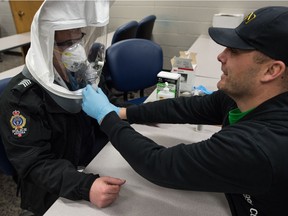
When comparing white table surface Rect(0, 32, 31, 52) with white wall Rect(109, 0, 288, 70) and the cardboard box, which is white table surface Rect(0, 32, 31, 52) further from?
the cardboard box

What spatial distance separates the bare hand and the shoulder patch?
12.8 inches

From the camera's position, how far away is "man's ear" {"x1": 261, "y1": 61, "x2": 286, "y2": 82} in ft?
2.08

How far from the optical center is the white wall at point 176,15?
9.80 ft

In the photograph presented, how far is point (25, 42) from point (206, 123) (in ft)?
8.34

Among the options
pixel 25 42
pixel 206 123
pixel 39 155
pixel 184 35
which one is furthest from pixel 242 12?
pixel 39 155

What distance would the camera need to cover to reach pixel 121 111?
1142 mm

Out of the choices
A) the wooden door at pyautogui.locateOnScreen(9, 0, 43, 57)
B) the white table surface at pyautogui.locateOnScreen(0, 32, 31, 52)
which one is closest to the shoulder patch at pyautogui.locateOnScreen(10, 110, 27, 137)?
the white table surface at pyautogui.locateOnScreen(0, 32, 31, 52)

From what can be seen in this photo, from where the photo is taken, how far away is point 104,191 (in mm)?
746

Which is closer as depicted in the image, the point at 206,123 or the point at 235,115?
the point at 235,115

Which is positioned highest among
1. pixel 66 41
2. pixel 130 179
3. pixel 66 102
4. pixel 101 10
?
pixel 101 10

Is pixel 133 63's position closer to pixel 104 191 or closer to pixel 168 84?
pixel 168 84

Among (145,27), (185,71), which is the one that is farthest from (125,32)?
(185,71)

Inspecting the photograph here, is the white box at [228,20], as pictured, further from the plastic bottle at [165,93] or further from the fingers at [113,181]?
the fingers at [113,181]

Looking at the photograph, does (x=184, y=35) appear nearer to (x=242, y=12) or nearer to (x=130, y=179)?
(x=242, y=12)
